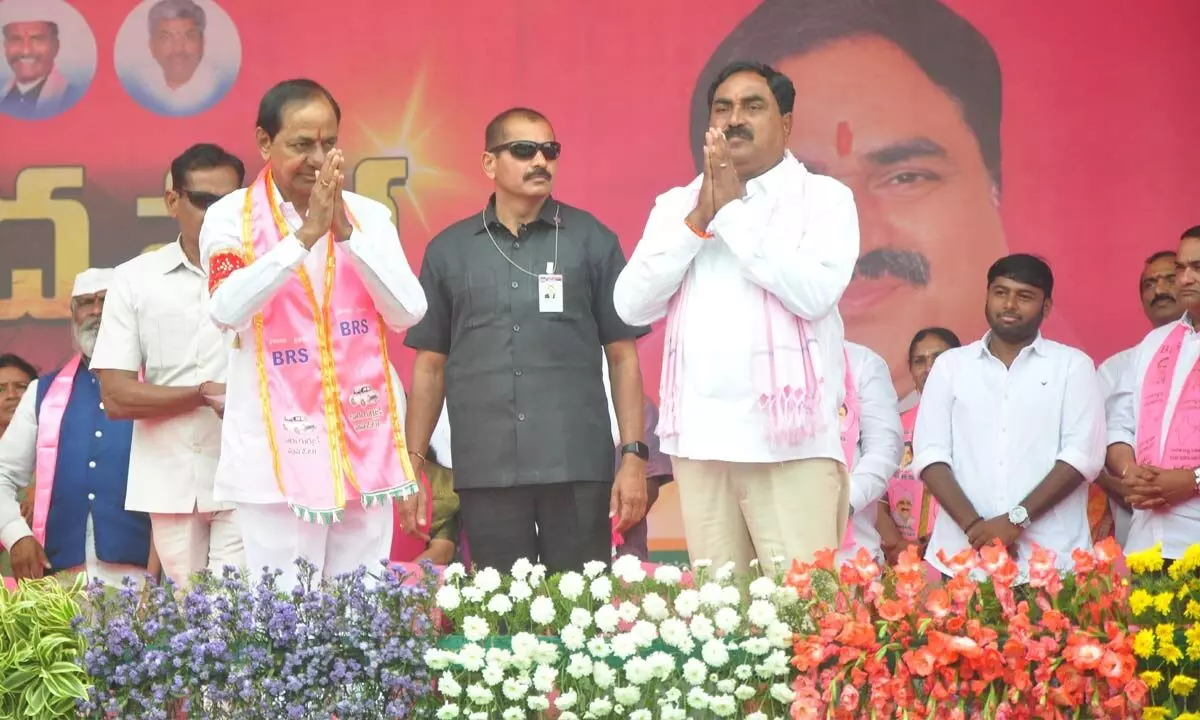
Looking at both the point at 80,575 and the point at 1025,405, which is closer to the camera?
the point at 80,575

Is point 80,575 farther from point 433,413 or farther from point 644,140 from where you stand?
point 644,140

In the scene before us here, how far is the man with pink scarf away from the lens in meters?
4.38

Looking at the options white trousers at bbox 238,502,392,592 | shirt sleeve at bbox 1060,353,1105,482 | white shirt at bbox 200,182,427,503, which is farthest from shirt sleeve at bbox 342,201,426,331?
shirt sleeve at bbox 1060,353,1105,482

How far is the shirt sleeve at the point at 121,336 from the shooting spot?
17.3 ft

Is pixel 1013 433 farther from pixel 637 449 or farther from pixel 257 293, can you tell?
pixel 257 293

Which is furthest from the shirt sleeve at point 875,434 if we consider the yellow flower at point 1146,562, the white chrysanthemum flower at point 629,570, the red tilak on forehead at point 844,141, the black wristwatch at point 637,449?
the white chrysanthemum flower at point 629,570

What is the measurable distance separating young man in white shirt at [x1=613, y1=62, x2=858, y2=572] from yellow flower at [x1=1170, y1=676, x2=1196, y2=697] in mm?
985

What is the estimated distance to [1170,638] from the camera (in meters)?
3.78

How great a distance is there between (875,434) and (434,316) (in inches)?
79.1

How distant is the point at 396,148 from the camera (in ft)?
23.8

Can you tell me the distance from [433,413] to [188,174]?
1164mm

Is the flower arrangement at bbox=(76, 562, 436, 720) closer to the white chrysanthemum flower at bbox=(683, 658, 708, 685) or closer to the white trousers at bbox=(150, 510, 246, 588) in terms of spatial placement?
the white chrysanthemum flower at bbox=(683, 658, 708, 685)

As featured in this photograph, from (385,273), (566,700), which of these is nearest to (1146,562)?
(566,700)

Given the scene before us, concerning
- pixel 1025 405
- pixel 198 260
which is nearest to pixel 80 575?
pixel 198 260
